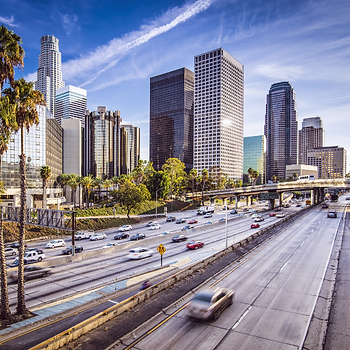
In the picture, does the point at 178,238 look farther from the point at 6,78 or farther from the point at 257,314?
the point at 6,78

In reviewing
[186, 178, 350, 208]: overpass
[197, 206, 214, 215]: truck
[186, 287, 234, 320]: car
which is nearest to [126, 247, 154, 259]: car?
[186, 287, 234, 320]: car

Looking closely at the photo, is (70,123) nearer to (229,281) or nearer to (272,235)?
(272,235)

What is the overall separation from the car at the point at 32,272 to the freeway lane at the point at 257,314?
18.3m

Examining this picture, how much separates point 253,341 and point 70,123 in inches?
6075

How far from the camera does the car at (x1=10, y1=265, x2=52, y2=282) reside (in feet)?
95.5

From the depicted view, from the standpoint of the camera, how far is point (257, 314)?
17.7 m

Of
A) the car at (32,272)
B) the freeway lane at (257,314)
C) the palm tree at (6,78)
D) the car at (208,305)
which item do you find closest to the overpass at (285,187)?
the freeway lane at (257,314)

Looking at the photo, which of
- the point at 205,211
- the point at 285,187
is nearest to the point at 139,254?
the point at 205,211

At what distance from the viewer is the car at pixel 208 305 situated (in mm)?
16234

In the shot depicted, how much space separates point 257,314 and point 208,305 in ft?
12.1

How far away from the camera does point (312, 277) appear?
25.5m

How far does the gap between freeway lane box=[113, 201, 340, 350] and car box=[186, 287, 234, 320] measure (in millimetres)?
404

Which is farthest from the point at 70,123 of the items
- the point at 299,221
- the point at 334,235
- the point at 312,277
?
the point at 312,277

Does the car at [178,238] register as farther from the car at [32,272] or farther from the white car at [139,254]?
the car at [32,272]
